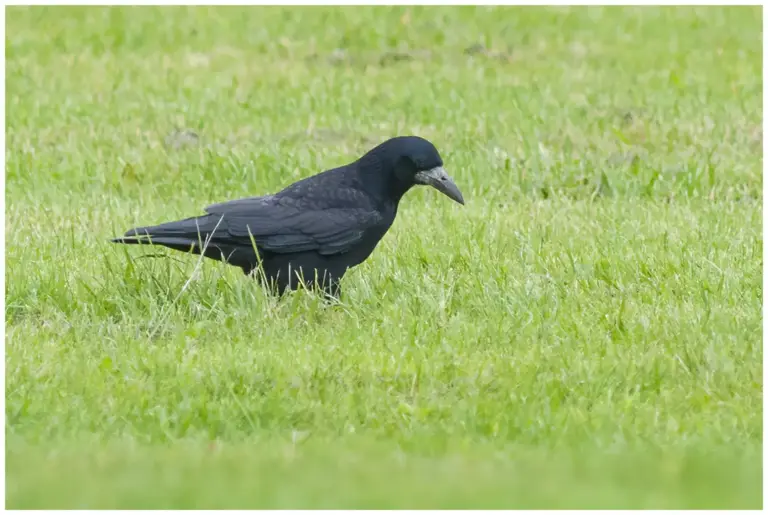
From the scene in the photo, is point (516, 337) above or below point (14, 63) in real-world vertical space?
below

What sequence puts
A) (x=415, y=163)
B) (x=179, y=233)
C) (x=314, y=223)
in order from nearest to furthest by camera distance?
1. (x=179, y=233)
2. (x=314, y=223)
3. (x=415, y=163)

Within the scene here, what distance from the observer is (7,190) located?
35.9 ft

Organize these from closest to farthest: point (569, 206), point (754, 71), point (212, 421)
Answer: point (212, 421) < point (569, 206) < point (754, 71)

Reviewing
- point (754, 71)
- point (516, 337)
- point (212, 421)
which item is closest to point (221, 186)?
point (516, 337)

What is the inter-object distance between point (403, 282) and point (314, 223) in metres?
0.58

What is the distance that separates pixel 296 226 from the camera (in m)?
7.52

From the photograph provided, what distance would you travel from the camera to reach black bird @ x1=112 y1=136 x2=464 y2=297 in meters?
7.44

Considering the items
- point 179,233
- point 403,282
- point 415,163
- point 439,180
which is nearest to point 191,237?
point 179,233

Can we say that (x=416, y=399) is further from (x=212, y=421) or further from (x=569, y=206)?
(x=569, y=206)

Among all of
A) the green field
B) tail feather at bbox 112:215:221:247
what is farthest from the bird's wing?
the green field

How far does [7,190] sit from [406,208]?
10.4 feet

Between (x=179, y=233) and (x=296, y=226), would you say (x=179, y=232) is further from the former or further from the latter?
(x=296, y=226)

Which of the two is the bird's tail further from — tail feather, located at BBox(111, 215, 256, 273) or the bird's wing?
the bird's wing

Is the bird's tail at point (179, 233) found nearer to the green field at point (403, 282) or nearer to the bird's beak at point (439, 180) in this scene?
the green field at point (403, 282)
